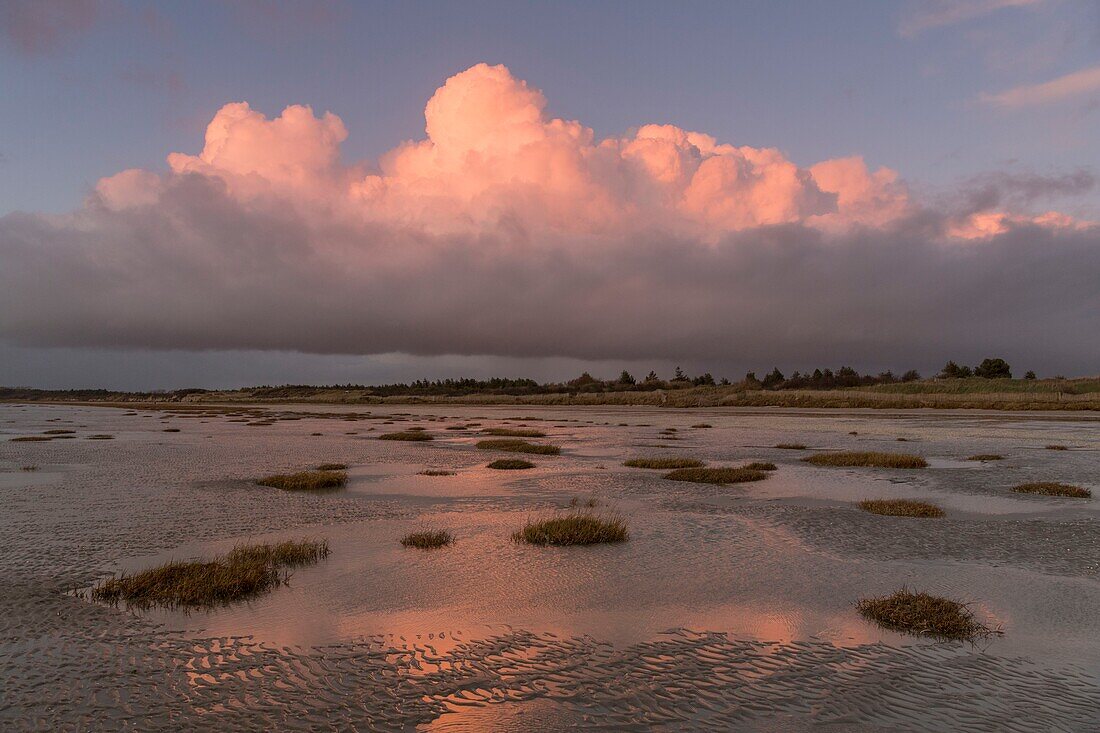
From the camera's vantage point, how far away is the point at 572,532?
51.4ft

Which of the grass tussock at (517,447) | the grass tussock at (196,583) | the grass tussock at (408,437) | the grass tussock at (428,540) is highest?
the grass tussock at (196,583)

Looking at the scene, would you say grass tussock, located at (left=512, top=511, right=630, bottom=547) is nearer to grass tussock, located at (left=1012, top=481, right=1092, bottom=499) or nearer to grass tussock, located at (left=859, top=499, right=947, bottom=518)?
grass tussock, located at (left=859, top=499, right=947, bottom=518)

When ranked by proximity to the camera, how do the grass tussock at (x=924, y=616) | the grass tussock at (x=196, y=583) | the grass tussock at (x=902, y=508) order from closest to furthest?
1. the grass tussock at (x=924, y=616)
2. the grass tussock at (x=196, y=583)
3. the grass tussock at (x=902, y=508)

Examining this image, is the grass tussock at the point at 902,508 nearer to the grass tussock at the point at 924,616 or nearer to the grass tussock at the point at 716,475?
the grass tussock at the point at 716,475

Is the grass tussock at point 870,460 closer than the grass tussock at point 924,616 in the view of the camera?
No

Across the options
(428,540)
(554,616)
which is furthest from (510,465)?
(554,616)

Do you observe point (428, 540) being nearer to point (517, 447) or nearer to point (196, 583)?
point (196, 583)

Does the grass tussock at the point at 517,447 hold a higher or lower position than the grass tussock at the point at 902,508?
lower

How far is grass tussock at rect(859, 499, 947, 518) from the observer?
61.8 ft

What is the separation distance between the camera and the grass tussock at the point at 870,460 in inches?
1221

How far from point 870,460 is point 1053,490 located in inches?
389

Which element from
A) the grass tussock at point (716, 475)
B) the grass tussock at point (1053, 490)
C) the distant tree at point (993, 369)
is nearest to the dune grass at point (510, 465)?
the grass tussock at point (716, 475)

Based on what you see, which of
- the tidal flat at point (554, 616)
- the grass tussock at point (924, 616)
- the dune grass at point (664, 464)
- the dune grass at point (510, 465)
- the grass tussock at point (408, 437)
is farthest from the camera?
the grass tussock at point (408, 437)

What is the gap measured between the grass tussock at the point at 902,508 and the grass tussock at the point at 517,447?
20337 millimetres
